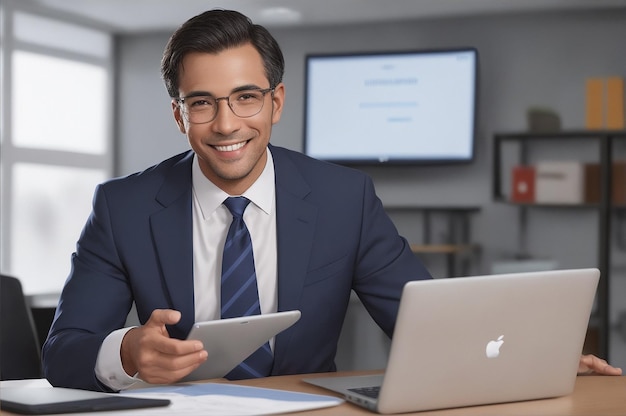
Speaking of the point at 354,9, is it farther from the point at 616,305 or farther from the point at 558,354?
the point at 558,354

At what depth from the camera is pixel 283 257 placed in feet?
6.37

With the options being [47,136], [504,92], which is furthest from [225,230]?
[47,136]

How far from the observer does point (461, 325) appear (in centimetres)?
133

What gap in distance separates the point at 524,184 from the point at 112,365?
4.88 m

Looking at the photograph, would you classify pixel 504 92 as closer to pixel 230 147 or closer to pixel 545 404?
pixel 230 147

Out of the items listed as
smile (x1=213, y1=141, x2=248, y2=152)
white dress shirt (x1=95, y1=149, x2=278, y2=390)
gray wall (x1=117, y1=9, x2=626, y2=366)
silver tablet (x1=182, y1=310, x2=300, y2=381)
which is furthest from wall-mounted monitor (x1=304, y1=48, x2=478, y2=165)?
silver tablet (x1=182, y1=310, x2=300, y2=381)

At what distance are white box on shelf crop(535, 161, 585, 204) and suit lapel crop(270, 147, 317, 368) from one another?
4.17 metres

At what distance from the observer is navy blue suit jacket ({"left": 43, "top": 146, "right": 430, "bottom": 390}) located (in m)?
1.89

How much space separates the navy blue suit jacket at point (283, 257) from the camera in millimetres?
1887

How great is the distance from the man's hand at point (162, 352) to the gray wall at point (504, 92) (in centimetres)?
511

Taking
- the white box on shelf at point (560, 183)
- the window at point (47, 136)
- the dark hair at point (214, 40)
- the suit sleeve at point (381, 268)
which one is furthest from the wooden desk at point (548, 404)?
the window at point (47, 136)

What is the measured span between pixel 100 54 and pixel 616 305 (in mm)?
4420

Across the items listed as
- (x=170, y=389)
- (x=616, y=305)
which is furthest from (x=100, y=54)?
(x=170, y=389)

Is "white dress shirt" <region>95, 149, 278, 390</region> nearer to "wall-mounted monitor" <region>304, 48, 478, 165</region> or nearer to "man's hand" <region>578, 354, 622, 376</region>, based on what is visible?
"man's hand" <region>578, 354, 622, 376</region>
